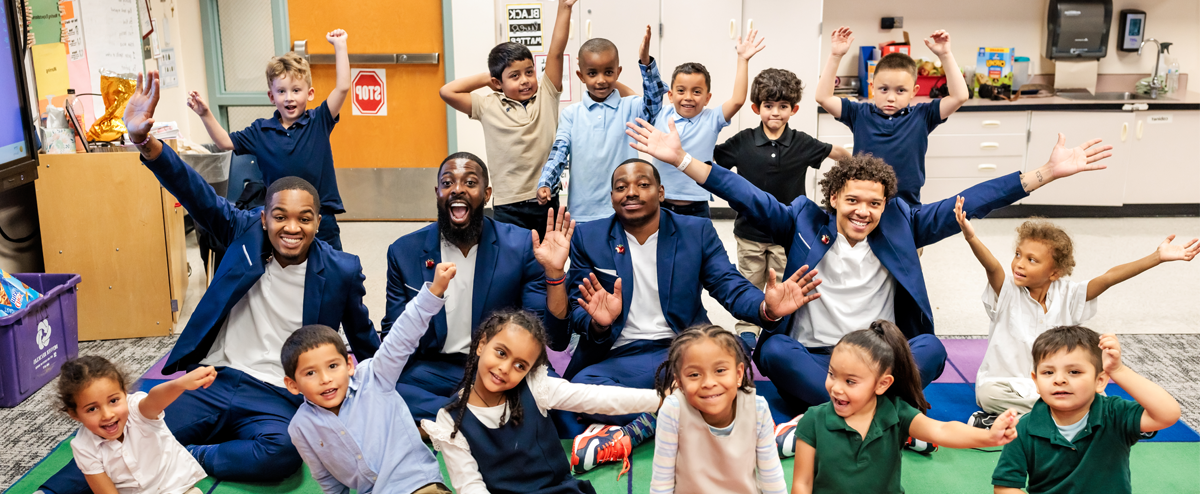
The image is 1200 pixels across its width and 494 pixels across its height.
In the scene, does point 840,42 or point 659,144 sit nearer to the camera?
point 659,144

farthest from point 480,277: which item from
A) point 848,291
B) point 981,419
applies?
point 981,419

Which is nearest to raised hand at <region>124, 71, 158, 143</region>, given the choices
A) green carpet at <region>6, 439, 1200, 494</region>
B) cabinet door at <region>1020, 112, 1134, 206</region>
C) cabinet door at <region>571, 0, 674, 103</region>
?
green carpet at <region>6, 439, 1200, 494</region>

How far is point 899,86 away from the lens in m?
3.70

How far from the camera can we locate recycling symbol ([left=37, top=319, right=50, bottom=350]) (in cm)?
326

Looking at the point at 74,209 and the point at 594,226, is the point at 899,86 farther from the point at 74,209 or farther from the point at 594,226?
the point at 74,209

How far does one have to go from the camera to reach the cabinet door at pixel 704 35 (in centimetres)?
570

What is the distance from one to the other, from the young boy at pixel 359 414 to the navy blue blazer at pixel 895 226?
44.2 inches

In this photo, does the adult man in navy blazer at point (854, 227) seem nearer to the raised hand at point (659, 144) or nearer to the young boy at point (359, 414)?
the raised hand at point (659, 144)

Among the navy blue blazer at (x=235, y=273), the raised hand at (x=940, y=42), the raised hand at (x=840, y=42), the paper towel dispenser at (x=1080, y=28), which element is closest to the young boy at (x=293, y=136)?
the navy blue blazer at (x=235, y=273)

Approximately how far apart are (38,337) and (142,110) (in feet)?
3.80

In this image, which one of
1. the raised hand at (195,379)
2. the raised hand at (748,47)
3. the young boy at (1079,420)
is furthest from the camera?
the raised hand at (748,47)

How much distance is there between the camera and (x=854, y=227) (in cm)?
280

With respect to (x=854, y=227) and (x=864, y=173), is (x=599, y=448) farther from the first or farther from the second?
(x=864, y=173)

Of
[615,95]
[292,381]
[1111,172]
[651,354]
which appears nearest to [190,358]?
[292,381]
